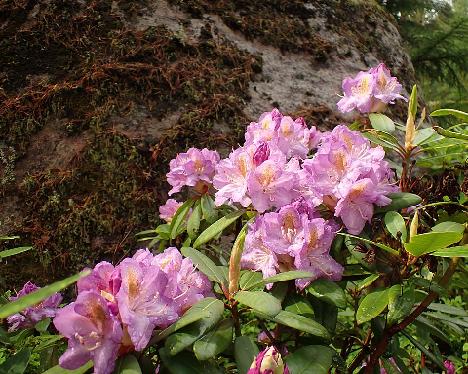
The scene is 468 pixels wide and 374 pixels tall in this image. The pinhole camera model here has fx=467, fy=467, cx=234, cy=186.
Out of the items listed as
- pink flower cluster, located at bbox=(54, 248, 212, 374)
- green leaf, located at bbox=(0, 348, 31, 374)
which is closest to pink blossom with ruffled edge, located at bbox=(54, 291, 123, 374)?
pink flower cluster, located at bbox=(54, 248, 212, 374)

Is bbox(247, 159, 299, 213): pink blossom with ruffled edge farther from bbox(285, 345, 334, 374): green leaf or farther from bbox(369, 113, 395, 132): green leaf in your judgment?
bbox(369, 113, 395, 132): green leaf

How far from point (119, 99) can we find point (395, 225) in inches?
66.9

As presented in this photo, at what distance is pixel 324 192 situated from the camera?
99cm

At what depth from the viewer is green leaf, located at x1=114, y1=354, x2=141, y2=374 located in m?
0.71

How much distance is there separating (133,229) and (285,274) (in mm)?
1366

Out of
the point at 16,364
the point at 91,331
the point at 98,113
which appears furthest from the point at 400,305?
the point at 98,113

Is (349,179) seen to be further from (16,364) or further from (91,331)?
(16,364)

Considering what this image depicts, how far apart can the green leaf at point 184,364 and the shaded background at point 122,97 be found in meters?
1.19

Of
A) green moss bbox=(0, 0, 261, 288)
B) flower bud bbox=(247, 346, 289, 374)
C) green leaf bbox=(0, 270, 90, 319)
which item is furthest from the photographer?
green moss bbox=(0, 0, 261, 288)

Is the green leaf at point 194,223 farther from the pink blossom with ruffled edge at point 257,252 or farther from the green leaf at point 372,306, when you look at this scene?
the green leaf at point 372,306

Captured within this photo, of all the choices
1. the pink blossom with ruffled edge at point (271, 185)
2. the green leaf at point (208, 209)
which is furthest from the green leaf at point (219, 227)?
the green leaf at point (208, 209)

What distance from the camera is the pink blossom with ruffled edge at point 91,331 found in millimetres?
719

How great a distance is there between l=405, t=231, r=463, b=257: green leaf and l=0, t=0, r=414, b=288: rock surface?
1.34 m

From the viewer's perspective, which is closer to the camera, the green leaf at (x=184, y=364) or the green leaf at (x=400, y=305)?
the green leaf at (x=184, y=364)
